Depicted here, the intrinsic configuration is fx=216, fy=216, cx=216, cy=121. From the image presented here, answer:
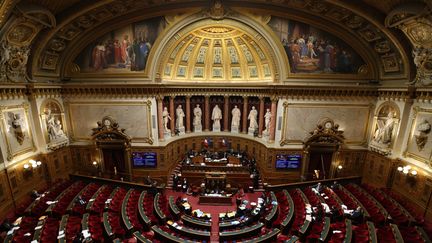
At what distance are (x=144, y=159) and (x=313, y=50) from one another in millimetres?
17957

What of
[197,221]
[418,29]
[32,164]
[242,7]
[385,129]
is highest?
[242,7]

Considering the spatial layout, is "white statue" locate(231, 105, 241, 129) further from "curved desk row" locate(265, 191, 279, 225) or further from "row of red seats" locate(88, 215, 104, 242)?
"row of red seats" locate(88, 215, 104, 242)

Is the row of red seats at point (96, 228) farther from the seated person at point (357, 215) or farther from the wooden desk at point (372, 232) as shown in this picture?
the seated person at point (357, 215)

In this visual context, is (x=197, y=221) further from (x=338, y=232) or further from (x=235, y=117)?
(x=235, y=117)

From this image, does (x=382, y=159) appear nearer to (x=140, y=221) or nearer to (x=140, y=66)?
(x=140, y=221)

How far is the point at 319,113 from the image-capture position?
19.4 m

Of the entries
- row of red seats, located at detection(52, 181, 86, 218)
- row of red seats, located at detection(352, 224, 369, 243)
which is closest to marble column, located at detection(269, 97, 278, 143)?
row of red seats, located at detection(352, 224, 369, 243)

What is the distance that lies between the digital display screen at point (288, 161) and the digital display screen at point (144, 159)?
1158 cm

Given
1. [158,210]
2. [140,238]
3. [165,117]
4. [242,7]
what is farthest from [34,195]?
[242,7]

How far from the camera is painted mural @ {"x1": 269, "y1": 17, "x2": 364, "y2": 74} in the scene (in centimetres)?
1789

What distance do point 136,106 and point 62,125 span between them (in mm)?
7223

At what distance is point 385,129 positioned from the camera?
57.5 ft

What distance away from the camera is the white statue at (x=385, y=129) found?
17.2m

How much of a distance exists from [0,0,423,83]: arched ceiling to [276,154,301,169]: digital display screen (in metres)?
9.60
